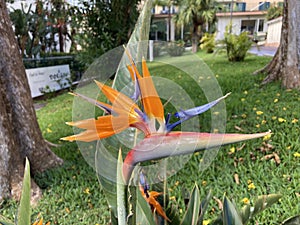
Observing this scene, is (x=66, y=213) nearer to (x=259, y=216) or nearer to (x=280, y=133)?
(x=259, y=216)

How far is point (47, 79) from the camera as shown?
6.42 m

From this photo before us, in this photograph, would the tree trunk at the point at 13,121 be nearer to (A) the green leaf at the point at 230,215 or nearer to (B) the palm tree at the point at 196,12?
(A) the green leaf at the point at 230,215

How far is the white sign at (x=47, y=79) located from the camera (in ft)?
19.5

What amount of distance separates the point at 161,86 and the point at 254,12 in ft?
92.2

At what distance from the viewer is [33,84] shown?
596 centimetres

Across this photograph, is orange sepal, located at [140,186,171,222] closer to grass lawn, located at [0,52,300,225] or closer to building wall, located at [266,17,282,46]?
grass lawn, located at [0,52,300,225]

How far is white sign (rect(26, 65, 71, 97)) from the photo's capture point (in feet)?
19.5

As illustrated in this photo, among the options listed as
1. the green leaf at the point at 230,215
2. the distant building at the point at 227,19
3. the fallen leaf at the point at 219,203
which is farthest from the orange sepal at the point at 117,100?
the distant building at the point at 227,19

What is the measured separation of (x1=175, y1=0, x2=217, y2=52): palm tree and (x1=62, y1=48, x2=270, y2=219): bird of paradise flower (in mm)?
15871

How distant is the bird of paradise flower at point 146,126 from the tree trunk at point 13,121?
5.12 feet

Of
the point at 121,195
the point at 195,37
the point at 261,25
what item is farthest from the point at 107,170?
the point at 261,25

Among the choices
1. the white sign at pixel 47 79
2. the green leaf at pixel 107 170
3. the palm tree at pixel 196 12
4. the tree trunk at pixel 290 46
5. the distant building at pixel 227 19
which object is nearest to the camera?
the green leaf at pixel 107 170

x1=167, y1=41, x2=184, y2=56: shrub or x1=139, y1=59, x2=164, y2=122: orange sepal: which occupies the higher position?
x1=167, y1=41, x2=184, y2=56: shrub

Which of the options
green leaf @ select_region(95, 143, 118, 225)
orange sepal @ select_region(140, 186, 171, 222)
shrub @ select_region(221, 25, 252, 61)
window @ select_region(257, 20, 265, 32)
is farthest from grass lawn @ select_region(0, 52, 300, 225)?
window @ select_region(257, 20, 265, 32)
